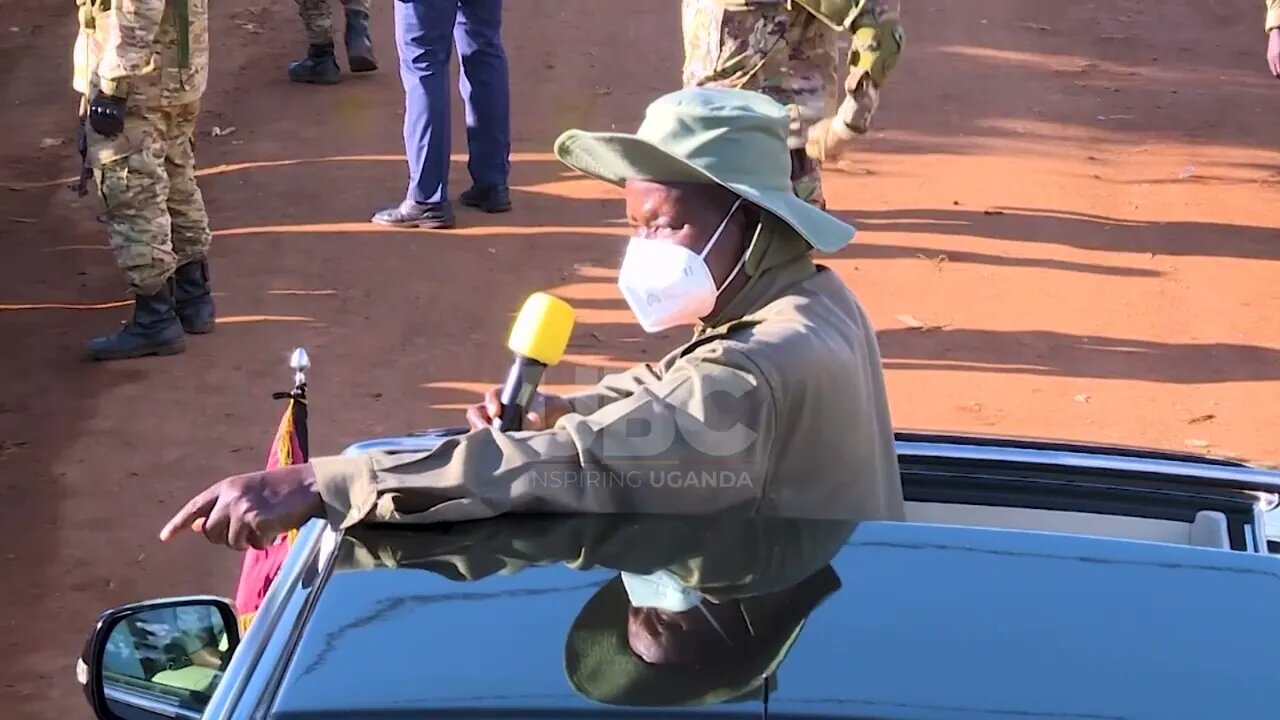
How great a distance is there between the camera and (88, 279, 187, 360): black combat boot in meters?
6.32

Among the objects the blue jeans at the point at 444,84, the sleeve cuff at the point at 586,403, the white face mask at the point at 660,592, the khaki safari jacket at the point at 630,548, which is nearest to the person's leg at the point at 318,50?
the blue jeans at the point at 444,84

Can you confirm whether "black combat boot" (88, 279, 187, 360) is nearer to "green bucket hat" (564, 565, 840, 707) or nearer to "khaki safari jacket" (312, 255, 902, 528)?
"khaki safari jacket" (312, 255, 902, 528)

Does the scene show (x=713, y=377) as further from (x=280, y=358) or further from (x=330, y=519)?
(x=280, y=358)

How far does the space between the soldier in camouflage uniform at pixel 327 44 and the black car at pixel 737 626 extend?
8.58 metres

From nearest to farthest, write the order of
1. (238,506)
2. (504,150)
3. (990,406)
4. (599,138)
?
(238,506), (599,138), (990,406), (504,150)

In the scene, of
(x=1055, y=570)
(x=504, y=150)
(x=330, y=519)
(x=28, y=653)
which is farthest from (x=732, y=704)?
(x=504, y=150)

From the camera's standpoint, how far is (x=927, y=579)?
2.03 metres

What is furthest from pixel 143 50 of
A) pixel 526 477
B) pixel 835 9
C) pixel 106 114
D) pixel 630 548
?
pixel 630 548

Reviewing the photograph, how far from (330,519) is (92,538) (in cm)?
316

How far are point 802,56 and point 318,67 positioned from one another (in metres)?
5.85

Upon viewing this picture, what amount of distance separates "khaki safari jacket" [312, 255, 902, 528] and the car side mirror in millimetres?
421

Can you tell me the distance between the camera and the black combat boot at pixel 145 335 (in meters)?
6.32

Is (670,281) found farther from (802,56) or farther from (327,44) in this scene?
(327,44)

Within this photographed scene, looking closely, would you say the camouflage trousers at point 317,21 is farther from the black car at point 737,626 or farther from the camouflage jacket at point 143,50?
the black car at point 737,626
